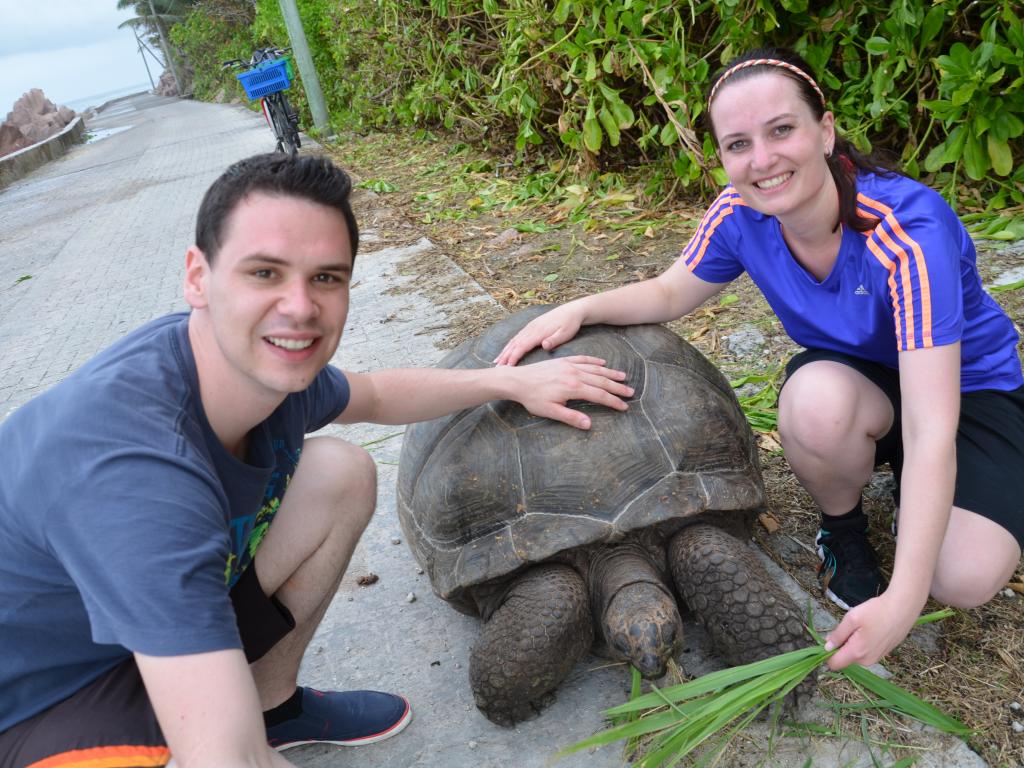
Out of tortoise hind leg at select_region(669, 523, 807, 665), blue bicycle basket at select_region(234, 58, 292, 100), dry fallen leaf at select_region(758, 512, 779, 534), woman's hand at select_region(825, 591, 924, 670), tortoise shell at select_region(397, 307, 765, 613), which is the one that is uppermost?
blue bicycle basket at select_region(234, 58, 292, 100)

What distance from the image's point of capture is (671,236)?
207 inches

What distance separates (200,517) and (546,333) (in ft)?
4.53

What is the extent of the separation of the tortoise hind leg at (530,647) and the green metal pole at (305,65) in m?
11.4

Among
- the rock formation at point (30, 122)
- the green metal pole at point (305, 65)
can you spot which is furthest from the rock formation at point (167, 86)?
the green metal pole at point (305, 65)

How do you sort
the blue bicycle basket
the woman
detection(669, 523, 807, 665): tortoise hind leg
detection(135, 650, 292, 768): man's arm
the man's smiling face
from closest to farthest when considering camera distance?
detection(135, 650, 292, 768): man's arm, the man's smiling face, the woman, detection(669, 523, 807, 665): tortoise hind leg, the blue bicycle basket

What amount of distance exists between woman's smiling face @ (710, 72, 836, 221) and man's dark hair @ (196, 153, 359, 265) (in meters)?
1.08

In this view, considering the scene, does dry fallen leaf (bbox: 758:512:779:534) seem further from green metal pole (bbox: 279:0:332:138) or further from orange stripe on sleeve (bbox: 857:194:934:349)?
green metal pole (bbox: 279:0:332:138)

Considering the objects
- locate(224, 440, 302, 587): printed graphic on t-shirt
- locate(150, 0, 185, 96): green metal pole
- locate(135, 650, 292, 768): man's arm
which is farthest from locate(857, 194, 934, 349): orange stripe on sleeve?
locate(150, 0, 185, 96): green metal pole

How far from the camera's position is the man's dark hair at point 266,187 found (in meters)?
1.57

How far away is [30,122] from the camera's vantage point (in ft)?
136

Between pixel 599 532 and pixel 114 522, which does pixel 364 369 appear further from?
pixel 114 522

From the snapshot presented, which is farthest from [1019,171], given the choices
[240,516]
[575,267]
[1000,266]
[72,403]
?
[72,403]

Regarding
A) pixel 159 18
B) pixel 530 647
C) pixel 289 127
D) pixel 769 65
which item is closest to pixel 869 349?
pixel 769 65

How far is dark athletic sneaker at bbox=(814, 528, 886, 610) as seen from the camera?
7.39ft
